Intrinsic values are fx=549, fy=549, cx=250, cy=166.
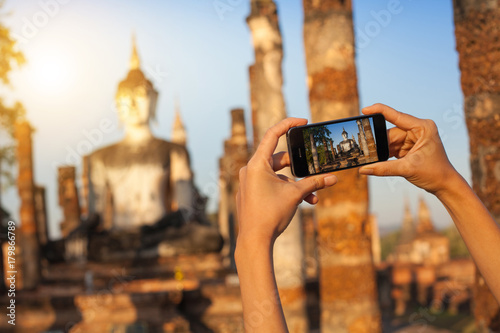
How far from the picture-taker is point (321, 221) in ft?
14.8

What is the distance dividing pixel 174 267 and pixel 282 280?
14.4 ft

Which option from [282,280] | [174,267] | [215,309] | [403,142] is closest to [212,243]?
[174,267]

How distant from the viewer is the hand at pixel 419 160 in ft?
4.99

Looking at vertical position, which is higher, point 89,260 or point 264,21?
point 264,21

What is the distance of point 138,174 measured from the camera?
10.7 m

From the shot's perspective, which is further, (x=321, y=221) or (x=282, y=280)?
(x=282, y=280)

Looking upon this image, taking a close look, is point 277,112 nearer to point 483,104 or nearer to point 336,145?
point 483,104

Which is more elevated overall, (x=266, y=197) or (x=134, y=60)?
(x=134, y=60)

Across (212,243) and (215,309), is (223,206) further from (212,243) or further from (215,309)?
(215,309)

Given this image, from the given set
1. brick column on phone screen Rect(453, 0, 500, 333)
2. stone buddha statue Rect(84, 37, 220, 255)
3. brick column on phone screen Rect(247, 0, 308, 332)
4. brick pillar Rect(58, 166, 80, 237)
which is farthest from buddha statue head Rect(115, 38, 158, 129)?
brick column on phone screen Rect(453, 0, 500, 333)

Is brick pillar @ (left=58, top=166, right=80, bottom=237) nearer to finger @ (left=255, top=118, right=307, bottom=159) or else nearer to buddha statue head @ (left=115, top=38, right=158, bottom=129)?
buddha statue head @ (left=115, top=38, right=158, bottom=129)

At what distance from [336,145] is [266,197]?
34 centimetres

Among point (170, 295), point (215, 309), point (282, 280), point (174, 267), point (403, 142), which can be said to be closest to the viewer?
point (403, 142)

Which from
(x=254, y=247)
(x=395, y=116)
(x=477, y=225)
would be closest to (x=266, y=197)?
(x=254, y=247)
